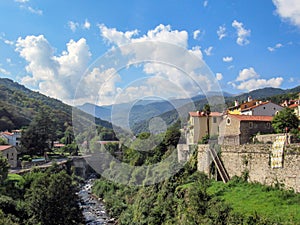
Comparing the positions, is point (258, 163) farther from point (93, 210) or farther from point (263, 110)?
point (93, 210)

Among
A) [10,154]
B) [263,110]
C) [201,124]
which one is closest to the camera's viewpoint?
[201,124]

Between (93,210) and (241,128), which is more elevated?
(241,128)

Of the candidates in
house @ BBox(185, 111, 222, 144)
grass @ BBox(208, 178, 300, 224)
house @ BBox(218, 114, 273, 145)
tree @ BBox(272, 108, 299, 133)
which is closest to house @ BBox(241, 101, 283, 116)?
house @ BBox(185, 111, 222, 144)

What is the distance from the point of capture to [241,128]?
20062 millimetres

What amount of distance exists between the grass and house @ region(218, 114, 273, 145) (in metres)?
4.29

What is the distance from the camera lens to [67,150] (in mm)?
57312

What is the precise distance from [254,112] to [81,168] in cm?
2952

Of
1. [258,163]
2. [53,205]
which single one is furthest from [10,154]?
[258,163]

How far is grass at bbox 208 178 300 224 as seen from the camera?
34.4ft

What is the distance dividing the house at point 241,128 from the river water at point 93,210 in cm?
1116

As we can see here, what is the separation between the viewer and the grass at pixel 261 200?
10.5 metres

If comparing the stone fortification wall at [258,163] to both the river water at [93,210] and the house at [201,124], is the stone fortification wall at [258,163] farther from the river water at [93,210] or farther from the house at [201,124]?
the river water at [93,210]

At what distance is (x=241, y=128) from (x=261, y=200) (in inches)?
322

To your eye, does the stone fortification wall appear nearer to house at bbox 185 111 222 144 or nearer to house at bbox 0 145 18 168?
house at bbox 185 111 222 144
